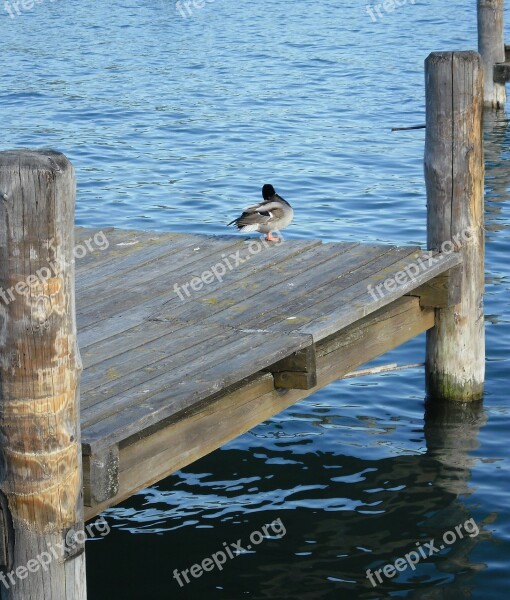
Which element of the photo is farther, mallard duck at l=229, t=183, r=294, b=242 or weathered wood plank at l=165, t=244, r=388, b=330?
mallard duck at l=229, t=183, r=294, b=242

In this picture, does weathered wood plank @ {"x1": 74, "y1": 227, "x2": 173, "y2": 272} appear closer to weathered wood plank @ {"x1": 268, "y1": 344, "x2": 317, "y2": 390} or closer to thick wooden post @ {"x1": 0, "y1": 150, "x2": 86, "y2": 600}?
weathered wood plank @ {"x1": 268, "y1": 344, "x2": 317, "y2": 390}

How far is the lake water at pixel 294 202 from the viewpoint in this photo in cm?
688

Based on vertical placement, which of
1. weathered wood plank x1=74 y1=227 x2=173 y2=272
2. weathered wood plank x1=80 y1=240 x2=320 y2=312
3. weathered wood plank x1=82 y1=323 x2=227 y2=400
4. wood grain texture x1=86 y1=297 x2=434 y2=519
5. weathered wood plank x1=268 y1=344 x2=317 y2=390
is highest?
weathered wood plank x1=74 y1=227 x2=173 y2=272

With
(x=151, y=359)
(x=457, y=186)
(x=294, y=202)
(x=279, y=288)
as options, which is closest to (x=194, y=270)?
(x=279, y=288)

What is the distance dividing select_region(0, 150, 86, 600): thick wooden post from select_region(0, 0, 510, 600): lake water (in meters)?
1.82

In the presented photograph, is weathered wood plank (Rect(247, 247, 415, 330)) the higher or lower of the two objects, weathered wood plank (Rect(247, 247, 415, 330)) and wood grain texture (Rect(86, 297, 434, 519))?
the higher

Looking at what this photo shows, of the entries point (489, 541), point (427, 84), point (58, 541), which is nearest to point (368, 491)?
point (489, 541)

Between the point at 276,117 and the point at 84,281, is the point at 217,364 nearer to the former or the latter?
the point at 84,281

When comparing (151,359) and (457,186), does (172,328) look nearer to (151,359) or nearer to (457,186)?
(151,359)

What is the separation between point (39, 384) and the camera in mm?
4488

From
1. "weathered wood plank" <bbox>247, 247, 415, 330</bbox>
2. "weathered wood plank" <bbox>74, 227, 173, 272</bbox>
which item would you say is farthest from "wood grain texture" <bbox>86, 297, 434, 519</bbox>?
"weathered wood plank" <bbox>74, 227, 173, 272</bbox>

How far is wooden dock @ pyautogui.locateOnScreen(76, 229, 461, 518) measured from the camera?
5.45 m

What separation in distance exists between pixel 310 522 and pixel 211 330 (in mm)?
1564

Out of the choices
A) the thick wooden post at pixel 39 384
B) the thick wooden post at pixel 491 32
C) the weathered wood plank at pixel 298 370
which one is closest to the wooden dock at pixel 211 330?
the weathered wood plank at pixel 298 370
